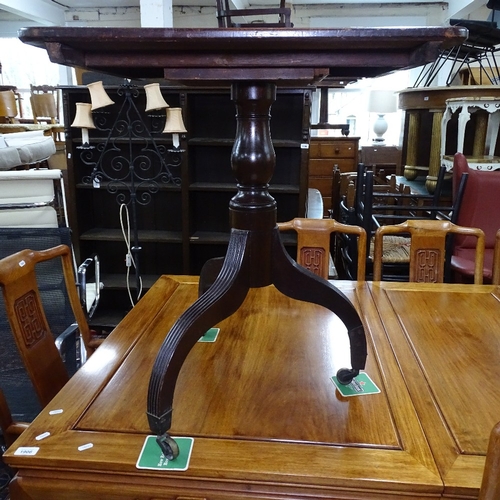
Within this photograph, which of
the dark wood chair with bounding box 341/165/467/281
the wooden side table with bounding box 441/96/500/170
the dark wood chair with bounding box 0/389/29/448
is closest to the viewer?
the dark wood chair with bounding box 0/389/29/448

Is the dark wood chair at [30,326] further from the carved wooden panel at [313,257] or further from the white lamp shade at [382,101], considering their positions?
the white lamp shade at [382,101]

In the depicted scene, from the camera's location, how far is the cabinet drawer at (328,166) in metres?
5.32

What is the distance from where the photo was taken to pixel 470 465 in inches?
26.9

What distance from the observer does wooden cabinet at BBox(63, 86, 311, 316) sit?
291cm

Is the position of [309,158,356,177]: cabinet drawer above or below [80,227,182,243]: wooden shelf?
above

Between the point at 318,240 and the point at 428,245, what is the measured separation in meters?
0.37

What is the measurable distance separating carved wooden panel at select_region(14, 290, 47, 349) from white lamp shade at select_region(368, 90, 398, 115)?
566 centimetres

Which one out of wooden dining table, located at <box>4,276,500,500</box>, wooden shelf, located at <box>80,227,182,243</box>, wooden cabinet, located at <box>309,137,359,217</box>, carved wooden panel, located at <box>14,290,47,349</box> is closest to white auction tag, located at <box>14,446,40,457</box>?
wooden dining table, located at <box>4,276,500,500</box>

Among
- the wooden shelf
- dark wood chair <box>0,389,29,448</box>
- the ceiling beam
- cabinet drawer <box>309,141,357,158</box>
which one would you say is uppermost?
the ceiling beam

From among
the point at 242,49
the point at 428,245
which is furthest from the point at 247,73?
the point at 428,245

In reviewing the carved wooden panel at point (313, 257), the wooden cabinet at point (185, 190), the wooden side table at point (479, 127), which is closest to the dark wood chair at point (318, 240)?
the carved wooden panel at point (313, 257)

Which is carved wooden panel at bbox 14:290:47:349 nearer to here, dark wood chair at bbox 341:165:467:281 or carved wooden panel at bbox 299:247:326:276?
carved wooden panel at bbox 299:247:326:276

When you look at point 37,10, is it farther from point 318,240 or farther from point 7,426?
point 7,426

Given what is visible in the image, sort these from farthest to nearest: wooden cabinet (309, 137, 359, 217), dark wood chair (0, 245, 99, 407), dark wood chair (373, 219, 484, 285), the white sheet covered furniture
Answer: wooden cabinet (309, 137, 359, 217), the white sheet covered furniture, dark wood chair (373, 219, 484, 285), dark wood chair (0, 245, 99, 407)
